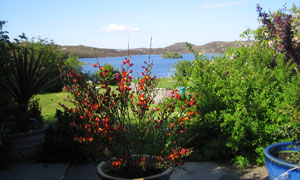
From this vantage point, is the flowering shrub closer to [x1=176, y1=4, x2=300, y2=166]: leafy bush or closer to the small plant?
[x1=176, y1=4, x2=300, y2=166]: leafy bush


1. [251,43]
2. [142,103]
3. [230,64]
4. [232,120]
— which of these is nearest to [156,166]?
[142,103]

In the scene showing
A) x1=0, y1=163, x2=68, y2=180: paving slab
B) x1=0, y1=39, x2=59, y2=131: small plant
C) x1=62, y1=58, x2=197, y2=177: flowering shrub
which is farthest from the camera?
x1=0, y1=39, x2=59, y2=131: small plant

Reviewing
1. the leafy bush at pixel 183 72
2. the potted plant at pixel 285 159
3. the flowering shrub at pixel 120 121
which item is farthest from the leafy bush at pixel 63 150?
the potted plant at pixel 285 159

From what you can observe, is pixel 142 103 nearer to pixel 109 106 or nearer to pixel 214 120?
pixel 109 106

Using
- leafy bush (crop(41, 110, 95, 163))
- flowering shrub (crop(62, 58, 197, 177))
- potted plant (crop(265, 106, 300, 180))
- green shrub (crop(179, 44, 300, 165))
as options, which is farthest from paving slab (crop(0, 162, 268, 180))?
flowering shrub (crop(62, 58, 197, 177))

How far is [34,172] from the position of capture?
381cm

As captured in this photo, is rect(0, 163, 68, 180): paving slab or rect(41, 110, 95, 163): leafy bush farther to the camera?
rect(41, 110, 95, 163): leafy bush

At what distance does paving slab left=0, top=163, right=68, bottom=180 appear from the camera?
3.64 meters

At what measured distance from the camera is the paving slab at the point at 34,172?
143 inches

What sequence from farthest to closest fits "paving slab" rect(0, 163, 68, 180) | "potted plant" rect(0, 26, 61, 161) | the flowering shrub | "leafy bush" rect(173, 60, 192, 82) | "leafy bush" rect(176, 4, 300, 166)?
"leafy bush" rect(173, 60, 192, 82) < "potted plant" rect(0, 26, 61, 161) < "leafy bush" rect(176, 4, 300, 166) < "paving slab" rect(0, 163, 68, 180) < the flowering shrub

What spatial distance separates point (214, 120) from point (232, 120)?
0.29 m

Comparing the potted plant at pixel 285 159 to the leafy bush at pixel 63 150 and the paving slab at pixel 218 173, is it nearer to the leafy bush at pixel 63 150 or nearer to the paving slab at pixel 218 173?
the paving slab at pixel 218 173

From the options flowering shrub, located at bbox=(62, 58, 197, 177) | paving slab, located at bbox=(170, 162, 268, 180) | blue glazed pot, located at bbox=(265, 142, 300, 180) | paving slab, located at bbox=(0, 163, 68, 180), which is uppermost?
flowering shrub, located at bbox=(62, 58, 197, 177)

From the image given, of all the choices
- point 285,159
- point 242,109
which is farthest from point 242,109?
point 285,159
